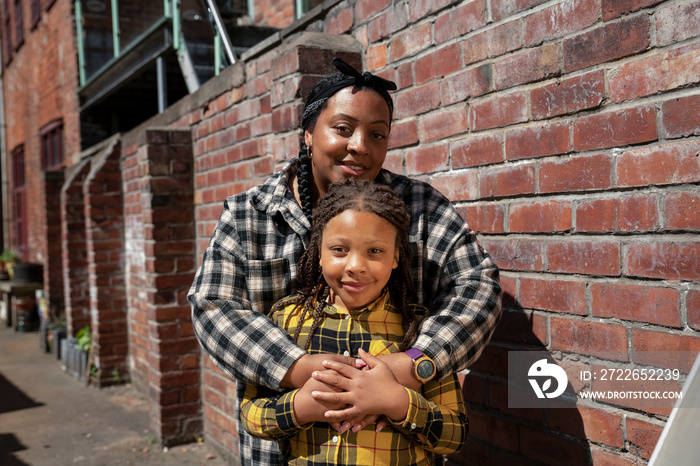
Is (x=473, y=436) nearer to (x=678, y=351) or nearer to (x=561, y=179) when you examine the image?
(x=678, y=351)

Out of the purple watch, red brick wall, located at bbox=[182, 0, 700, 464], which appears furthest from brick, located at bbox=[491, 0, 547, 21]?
the purple watch

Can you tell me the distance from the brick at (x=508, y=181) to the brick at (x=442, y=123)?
0.23 m

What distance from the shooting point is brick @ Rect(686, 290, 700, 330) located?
1634 millimetres

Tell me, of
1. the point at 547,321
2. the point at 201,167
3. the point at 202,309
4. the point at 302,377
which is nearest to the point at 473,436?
the point at 547,321

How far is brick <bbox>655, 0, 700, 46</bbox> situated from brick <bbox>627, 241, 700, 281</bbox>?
0.58 meters

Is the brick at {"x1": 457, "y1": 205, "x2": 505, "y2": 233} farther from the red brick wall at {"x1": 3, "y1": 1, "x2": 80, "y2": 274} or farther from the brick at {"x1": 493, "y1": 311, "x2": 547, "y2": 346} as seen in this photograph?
the red brick wall at {"x1": 3, "y1": 1, "x2": 80, "y2": 274}

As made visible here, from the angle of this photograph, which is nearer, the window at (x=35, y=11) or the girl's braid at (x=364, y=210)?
the girl's braid at (x=364, y=210)

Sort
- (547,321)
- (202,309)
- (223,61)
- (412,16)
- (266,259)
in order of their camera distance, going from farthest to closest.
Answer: (223,61) → (412,16) → (547,321) → (266,259) → (202,309)

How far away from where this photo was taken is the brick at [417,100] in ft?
8.03

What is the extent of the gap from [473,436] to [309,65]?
68.7 inches

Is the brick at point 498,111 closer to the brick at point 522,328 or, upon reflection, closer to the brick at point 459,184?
the brick at point 459,184

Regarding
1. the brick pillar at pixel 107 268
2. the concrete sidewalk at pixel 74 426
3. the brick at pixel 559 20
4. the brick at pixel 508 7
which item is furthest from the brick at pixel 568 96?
the brick pillar at pixel 107 268

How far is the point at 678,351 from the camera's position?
1675 mm

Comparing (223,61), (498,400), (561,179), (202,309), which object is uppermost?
(223,61)
